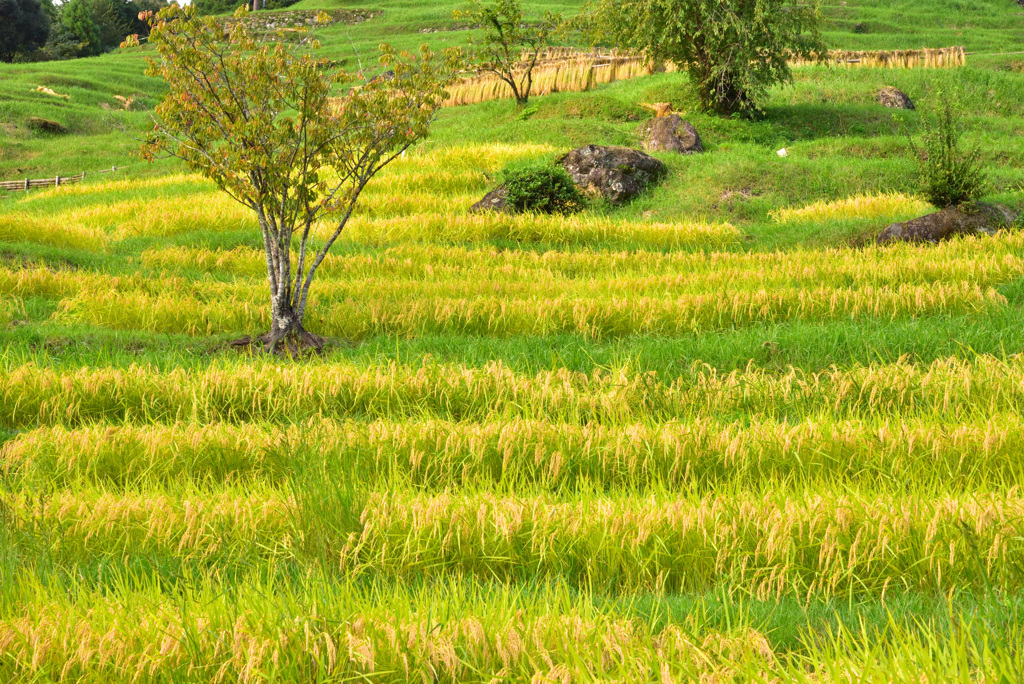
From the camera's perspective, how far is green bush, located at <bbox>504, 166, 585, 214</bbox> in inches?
664

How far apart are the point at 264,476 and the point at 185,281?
6.78 metres

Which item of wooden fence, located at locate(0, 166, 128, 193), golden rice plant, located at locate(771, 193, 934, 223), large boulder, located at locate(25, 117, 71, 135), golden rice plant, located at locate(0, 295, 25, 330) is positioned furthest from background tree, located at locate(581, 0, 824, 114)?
large boulder, located at locate(25, 117, 71, 135)

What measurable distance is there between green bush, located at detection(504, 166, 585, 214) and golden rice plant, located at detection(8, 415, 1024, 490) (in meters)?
11.6

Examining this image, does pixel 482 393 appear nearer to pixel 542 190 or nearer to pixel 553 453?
pixel 553 453

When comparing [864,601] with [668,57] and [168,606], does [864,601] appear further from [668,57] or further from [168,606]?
[668,57]

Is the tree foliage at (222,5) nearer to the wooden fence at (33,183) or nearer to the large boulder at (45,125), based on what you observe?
the large boulder at (45,125)

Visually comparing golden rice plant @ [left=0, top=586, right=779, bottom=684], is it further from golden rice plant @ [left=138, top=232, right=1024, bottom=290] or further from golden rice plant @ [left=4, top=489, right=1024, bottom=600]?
golden rice plant @ [left=138, top=232, right=1024, bottom=290]

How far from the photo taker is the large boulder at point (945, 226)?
42.3 feet

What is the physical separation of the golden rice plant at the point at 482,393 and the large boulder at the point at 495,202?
1020 cm

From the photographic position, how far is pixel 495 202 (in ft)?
57.1

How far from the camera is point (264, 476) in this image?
5316mm

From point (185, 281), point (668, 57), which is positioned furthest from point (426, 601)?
point (668, 57)

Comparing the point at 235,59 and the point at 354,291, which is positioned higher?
the point at 235,59

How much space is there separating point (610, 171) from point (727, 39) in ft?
27.9
